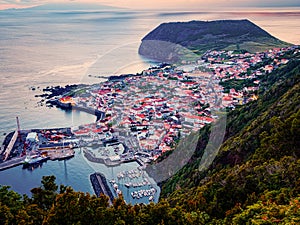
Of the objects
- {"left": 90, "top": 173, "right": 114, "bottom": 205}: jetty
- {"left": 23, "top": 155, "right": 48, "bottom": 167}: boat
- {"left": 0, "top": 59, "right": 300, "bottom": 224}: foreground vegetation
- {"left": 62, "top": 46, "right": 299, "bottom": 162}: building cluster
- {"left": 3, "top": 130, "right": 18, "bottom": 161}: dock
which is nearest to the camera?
{"left": 0, "top": 59, "right": 300, "bottom": 224}: foreground vegetation

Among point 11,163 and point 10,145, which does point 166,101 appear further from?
point 11,163

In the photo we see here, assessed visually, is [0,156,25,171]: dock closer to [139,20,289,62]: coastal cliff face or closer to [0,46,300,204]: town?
[0,46,300,204]: town

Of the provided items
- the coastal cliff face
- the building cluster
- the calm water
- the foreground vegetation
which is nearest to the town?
the building cluster

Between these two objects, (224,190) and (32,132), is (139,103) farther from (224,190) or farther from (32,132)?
(224,190)

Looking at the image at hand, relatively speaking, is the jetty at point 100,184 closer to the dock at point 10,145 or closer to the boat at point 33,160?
the boat at point 33,160

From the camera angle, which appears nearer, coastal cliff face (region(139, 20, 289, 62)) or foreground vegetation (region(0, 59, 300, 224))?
foreground vegetation (region(0, 59, 300, 224))

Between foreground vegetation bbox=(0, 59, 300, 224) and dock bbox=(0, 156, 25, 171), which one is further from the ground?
foreground vegetation bbox=(0, 59, 300, 224)
